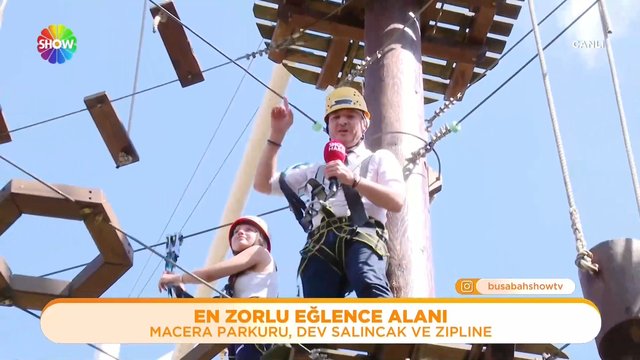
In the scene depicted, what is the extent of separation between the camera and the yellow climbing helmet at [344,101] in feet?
15.7

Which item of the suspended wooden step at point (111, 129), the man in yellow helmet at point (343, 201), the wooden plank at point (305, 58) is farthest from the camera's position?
the wooden plank at point (305, 58)

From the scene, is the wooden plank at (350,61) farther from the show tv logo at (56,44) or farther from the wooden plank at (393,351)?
the wooden plank at (393,351)

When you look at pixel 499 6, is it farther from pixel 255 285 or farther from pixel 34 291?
pixel 34 291

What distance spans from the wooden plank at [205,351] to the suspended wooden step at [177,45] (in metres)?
1.92

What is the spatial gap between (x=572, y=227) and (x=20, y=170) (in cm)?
197

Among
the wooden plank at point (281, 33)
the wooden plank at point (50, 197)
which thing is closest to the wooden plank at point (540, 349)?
the wooden plank at point (50, 197)

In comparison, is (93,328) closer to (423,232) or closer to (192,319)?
(192,319)

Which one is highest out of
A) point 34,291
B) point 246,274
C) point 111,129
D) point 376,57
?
point 376,57

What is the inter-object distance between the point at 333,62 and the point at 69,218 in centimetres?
296

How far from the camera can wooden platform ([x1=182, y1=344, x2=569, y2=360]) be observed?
159 inches

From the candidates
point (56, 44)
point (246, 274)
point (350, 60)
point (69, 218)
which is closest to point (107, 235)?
point (69, 218)

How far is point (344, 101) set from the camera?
15.7 feet

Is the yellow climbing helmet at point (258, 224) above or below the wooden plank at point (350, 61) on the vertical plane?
below

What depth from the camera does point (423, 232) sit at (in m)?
5.16
